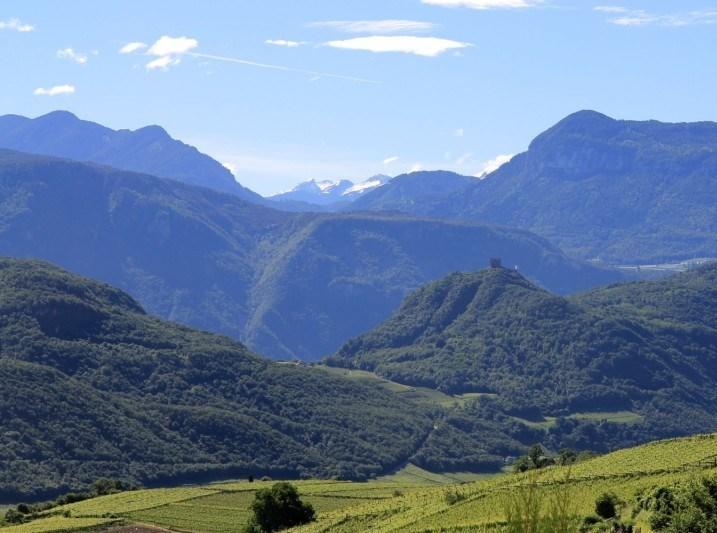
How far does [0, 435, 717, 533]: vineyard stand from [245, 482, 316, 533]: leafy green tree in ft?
6.51

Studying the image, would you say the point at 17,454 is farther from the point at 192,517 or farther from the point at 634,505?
the point at 634,505

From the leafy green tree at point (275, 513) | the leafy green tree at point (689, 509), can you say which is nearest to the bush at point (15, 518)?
the leafy green tree at point (275, 513)

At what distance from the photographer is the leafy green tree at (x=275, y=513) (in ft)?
322

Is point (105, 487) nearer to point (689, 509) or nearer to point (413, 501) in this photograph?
point (413, 501)

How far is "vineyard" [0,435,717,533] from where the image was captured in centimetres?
7288

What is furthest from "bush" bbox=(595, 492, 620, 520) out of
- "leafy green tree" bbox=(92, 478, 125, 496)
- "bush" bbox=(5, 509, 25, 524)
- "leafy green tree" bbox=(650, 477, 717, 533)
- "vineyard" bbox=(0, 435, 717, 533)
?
"leafy green tree" bbox=(92, 478, 125, 496)

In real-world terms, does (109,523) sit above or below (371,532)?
below

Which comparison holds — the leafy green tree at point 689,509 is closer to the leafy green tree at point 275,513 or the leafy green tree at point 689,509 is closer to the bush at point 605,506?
the bush at point 605,506

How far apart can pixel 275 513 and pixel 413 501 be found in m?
11.8

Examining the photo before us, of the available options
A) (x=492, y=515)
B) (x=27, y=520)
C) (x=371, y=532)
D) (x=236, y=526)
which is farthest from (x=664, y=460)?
(x=27, y=520)

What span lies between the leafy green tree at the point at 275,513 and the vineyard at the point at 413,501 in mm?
1984

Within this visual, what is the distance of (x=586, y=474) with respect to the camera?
3145 inches

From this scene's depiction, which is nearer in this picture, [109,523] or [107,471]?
[109,523]

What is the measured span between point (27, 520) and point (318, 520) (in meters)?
34.6
